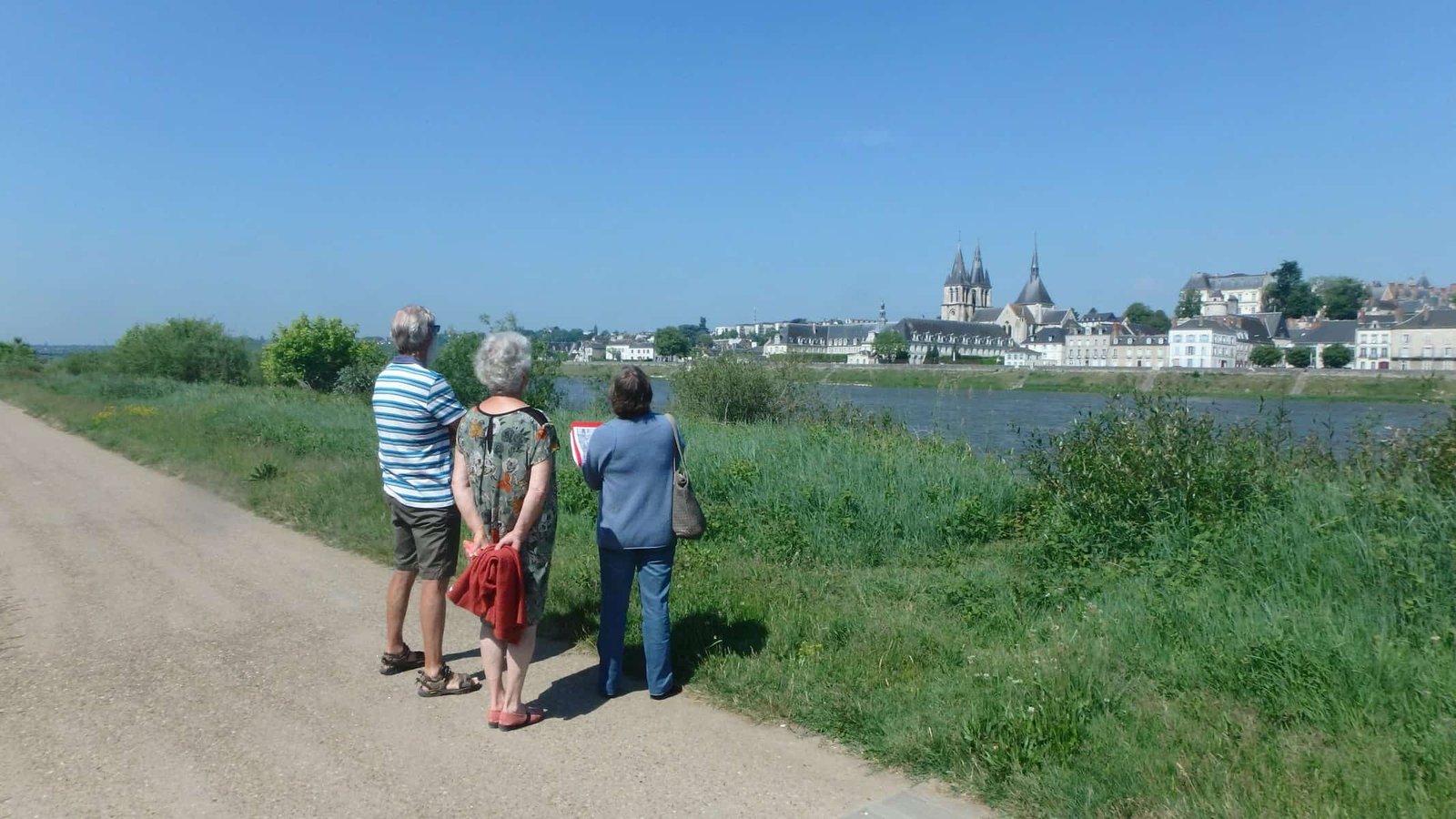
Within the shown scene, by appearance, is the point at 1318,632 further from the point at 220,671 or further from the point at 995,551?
the point at 220,671

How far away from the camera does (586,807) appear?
3.76 meters

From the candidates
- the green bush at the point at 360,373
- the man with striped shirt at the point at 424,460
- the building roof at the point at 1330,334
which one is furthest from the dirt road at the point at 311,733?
the building roof at the point at 1330,334

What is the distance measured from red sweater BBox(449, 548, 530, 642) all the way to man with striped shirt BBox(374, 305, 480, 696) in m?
0.66

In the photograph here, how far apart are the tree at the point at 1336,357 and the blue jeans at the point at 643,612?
3066 inches

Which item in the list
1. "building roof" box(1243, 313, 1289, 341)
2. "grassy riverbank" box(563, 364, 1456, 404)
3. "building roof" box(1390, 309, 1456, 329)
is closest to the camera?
"grassy riverbank" box(563, 364, 1456, 404)

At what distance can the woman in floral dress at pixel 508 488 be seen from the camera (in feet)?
14.6

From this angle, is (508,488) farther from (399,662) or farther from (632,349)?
(632,349)

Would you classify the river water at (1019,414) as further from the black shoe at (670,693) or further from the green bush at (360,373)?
the green bush at (360,373)

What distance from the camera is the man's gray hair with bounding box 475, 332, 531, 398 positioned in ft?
Answer: 14.9

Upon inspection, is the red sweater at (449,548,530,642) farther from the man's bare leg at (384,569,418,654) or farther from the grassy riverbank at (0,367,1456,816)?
the grassy riverbank at (0,367,1456,816)

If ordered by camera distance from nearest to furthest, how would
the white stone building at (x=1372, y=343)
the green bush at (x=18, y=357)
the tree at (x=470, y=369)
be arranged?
the tree at (x=470, y=369) → the green bush at (x=18, y=357) → the white stone building at (x=1372, y=343)

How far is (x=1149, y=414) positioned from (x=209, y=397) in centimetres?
2207

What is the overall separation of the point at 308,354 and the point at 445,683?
139 feet

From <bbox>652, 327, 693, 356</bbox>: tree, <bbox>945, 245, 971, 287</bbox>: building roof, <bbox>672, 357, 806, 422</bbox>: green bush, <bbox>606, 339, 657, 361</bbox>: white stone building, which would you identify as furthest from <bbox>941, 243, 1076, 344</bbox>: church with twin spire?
<bbox>672, 357, 806, 422</bbox>: green bush
